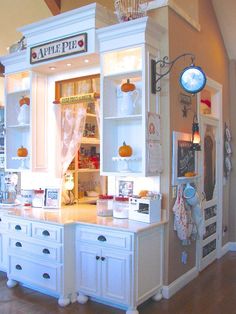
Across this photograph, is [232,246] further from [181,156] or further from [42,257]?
[42,257]

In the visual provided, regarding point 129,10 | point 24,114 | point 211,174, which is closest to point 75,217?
point 24,114

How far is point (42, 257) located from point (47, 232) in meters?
0.27

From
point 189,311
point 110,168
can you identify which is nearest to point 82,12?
point 110,168

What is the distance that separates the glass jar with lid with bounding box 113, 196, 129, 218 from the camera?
3.47m

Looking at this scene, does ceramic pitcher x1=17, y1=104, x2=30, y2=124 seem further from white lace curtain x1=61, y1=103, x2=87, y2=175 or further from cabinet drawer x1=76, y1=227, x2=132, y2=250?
cabinet drawer x1=76, y1=227, x2=132, y2=250

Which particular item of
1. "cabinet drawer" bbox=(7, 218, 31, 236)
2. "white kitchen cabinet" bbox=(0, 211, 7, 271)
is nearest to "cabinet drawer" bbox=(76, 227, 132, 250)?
"cabinet drawer" bbox=(7, 218, 31, 236)

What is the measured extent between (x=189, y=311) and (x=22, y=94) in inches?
126

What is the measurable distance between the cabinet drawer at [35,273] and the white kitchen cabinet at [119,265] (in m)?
0.22

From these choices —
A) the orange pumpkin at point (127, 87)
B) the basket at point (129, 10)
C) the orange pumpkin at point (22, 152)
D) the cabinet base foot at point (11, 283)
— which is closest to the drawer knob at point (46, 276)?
the cabinet base foot at point (11, 283)

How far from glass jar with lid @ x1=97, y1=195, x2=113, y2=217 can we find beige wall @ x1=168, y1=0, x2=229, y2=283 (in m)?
0.64

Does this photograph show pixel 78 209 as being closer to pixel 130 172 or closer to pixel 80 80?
pixel 130 172

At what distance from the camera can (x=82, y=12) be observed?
11.3 ft

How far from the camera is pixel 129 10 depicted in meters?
3.40

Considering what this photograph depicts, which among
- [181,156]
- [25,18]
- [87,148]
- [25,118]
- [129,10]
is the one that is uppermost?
[25,18]
